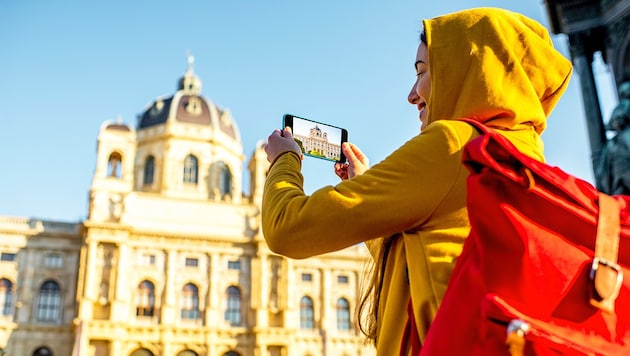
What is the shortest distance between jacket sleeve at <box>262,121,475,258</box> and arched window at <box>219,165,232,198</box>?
115 ft

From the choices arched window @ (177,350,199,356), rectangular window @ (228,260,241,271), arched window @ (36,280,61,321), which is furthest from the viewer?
rectangular window @ (228,260,241,271)

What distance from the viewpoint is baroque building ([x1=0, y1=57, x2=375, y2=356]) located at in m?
29.0

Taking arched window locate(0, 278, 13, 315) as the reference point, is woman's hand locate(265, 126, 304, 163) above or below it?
below

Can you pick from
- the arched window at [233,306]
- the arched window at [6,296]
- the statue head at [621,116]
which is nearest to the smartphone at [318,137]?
the statue head at [621,116]

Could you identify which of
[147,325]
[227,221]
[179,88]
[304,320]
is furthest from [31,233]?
[179,88]

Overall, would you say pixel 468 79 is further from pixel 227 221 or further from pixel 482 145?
pixel 227 221

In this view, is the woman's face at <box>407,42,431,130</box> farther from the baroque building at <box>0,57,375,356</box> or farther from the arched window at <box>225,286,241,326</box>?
the arched window at <box>225,286,241,326</box>

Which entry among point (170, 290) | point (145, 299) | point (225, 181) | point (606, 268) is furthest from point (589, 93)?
point (225, 181)

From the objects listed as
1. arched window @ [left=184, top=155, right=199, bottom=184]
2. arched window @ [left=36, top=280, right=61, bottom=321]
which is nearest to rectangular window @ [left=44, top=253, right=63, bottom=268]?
arched window @ [left=36, top=280, right=61, bottom=321]

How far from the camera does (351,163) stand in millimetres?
2510

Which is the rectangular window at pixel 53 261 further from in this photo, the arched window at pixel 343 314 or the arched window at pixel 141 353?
the arched window at pixel 343 314

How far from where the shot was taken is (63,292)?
29938 millimetres

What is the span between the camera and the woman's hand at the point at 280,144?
212 cm

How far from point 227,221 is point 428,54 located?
31.1m
